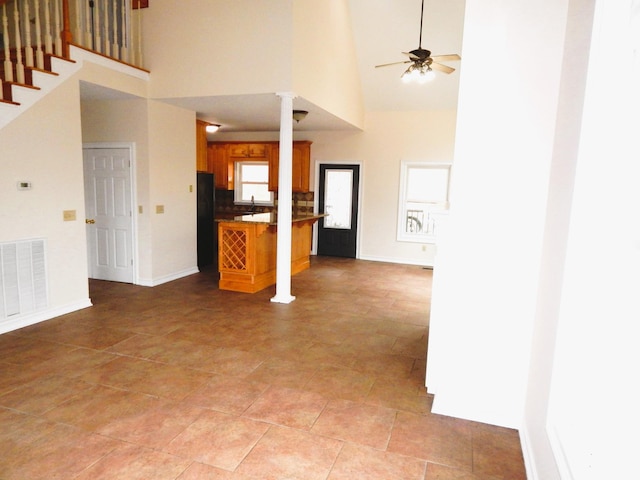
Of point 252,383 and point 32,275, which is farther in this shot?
point 32,275

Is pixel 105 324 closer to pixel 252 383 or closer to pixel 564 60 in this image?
pixel 252 383

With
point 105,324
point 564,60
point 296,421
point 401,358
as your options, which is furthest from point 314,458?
point 105,324

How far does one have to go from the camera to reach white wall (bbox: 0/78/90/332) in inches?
151

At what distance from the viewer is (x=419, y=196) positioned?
306 inches

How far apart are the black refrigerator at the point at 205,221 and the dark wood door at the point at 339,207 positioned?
2.31 m

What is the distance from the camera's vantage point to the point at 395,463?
85.2 inches

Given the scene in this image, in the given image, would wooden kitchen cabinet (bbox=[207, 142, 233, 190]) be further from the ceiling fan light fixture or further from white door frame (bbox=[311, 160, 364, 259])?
the ceiling fan light fixture

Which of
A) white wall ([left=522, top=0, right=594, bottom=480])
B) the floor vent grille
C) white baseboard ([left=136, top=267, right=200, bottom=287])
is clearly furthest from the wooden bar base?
white wall ([left=522, top=0, right=594, bottom=480])

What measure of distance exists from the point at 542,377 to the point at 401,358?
1603 millimetres

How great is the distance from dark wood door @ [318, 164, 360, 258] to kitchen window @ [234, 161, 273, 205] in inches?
48.1

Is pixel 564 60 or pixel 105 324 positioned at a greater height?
pixel 564 60

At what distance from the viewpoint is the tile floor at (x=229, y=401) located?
2.13 m

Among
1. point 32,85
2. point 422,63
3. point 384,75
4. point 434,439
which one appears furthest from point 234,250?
point 384,75

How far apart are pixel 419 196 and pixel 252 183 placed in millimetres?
3561
